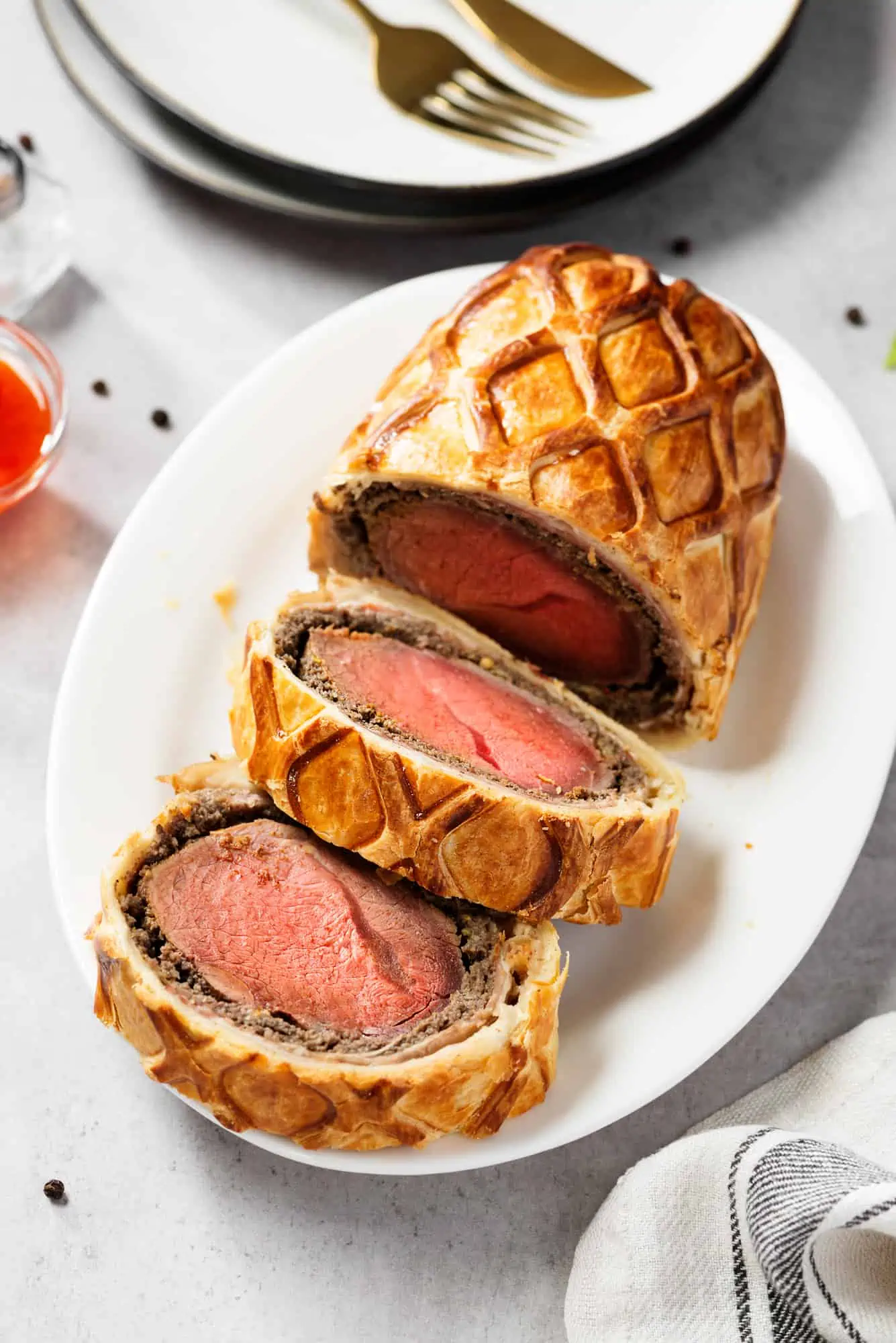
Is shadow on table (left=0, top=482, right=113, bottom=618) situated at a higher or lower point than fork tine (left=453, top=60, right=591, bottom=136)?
lower

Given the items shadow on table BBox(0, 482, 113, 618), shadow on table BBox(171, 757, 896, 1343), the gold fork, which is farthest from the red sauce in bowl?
shadow on table BBox(171, 757, 896, 1343)

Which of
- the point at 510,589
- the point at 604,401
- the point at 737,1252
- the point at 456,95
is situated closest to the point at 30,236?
the point at 456,95

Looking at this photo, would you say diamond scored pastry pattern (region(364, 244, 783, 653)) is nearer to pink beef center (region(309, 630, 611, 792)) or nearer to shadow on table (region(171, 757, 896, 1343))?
pink beef center (region(309, 630, 611, 792))

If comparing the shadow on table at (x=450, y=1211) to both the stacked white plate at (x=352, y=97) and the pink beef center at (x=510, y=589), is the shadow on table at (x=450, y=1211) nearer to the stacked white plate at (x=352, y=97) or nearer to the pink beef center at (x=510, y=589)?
the pink beef center at (x=510, y=589)

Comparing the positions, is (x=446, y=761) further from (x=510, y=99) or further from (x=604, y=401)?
(x=510, y=99)

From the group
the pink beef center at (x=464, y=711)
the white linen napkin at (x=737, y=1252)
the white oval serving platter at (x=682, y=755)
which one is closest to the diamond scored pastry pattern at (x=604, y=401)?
the white oval serving platter at (x=682, y=755)
